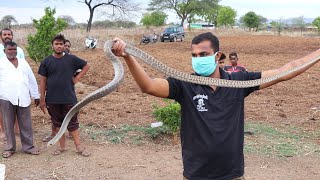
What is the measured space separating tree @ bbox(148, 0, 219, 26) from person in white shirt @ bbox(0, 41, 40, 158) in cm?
6611

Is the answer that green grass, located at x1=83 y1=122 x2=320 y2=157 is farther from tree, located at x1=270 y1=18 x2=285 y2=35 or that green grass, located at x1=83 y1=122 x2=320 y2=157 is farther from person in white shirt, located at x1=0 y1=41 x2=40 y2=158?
tree, located at x1=270 y1=18 x2=285 y2=35

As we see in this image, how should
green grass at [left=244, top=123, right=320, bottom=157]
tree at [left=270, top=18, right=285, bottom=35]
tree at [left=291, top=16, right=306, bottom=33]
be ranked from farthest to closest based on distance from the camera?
tree at [left=291, top=16, right=306, bottom=33]
tree at [left=270, top=18, right=285, bottom=35]
green grass at [left=244, top=123, right=320, bottom=157]

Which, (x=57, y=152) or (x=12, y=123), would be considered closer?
(x=12, y=123)

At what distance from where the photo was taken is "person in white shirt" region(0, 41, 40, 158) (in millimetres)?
6242

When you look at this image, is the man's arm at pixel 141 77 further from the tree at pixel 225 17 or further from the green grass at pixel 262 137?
the tree at pixel 225 17

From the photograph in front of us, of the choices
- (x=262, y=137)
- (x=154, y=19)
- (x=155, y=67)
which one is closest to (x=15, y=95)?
(x=155, y=67)

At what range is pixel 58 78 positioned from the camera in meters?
6.29

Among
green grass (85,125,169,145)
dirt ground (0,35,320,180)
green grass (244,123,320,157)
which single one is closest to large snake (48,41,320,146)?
dirt ground (0,35,320,180)

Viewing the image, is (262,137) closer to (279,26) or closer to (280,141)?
(280,141)

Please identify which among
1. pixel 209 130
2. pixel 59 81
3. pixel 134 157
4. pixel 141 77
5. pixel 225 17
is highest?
pixel 225 17

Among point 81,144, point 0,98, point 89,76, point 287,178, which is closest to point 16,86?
point 0,98

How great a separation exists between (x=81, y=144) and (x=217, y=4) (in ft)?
247

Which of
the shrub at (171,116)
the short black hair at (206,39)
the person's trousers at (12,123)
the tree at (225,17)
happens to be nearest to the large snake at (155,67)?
the short black hair at (206,39)

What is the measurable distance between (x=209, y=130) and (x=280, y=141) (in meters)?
4.95
